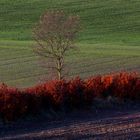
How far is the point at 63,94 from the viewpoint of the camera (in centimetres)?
1806

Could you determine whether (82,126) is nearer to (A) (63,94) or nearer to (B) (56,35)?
(A) (63,94)

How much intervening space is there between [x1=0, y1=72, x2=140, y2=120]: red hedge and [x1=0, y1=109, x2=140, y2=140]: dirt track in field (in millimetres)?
A: 445

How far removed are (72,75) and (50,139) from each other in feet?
100.0

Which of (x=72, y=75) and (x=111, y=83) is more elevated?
(x=111, y=83)

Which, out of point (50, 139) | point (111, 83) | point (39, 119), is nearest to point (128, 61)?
point (111, 83)

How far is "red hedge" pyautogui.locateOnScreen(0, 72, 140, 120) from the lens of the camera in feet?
54.7

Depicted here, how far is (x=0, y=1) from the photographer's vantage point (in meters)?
86.1

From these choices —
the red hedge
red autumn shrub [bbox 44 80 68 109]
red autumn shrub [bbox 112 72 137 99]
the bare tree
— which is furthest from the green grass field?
red autumn shrub [bbox 44 80 68 109]

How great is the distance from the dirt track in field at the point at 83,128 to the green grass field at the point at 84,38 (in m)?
22.8

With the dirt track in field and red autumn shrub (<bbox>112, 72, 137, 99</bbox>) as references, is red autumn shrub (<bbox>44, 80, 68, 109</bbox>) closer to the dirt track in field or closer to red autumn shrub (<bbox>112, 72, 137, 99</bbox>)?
the dirt track in field

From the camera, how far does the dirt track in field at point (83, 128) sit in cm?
1235

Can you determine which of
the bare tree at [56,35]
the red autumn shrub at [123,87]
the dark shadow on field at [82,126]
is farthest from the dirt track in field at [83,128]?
the bare tree at [56,35]

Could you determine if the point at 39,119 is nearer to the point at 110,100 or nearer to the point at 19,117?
the point at 19,117

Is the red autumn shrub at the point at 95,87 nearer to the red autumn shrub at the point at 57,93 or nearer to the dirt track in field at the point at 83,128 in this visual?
the red autumn shrub at the point at 57,93
